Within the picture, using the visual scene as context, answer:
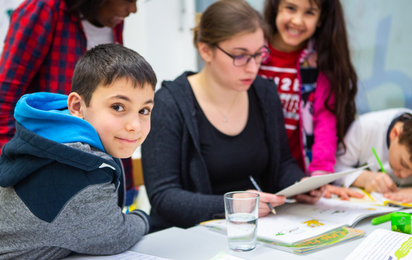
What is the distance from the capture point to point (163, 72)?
115 inches

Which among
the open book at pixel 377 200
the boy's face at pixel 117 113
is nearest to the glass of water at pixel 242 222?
the boy's face at pixel 117 113

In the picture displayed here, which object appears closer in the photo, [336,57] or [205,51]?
[205,51]

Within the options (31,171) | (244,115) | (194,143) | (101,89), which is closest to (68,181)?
(31,171)

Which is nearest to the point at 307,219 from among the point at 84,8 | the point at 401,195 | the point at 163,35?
the point at 401,195

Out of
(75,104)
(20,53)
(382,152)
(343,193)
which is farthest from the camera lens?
(382,152)

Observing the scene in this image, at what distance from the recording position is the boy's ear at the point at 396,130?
1.48 meters

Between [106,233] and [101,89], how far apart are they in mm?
306

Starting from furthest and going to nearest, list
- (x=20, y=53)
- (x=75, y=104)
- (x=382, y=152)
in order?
(x=382, y=152) < (x=20, y=53) < (x=75, y=104)

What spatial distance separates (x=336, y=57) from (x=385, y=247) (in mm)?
1000

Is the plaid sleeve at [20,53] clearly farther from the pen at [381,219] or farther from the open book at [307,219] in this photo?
the pen at [381,219]

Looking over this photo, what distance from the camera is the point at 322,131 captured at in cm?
157

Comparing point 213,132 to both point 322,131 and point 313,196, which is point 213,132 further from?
point 322,131

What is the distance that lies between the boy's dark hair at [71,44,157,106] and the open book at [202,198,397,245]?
474 mm

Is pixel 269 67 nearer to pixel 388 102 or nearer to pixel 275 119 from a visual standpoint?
pixel 275 119
